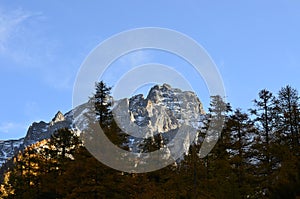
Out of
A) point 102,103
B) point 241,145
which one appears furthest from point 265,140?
point 102,103

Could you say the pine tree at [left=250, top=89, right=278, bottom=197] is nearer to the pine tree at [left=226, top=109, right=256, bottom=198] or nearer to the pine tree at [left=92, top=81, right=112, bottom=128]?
the pine tree at [left=226, top=109, right=256, bottom=198]

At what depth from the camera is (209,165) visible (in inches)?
1113

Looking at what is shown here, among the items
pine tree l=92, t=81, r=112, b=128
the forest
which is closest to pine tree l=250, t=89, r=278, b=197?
the forest

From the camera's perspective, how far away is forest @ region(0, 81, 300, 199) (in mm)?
24438

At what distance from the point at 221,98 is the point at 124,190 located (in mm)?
11283

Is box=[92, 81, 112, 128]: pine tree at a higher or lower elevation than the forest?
higher

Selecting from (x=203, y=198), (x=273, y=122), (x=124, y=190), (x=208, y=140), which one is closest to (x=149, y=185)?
(x=124, y=190)

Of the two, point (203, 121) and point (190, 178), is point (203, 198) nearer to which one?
point (190, 178)

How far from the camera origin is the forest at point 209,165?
24438mm

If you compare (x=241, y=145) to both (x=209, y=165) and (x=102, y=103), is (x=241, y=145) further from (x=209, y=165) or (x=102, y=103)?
(x=102, y=103)

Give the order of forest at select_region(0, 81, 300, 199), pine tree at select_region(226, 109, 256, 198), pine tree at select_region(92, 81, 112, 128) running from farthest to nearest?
1. pine tree at select_region(92, 81, 112, 128)
2. pine tree at select_region(226, 109, 256, 198)
3. forest at select_region(0, 81, 300, 199)

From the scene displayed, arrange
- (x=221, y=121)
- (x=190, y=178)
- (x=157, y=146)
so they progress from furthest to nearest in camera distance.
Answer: (x=157, y=146) < (x=221, y=121) < (x=190, y=178)

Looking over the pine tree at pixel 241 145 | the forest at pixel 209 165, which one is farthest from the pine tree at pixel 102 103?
the pine tree at pixel 241 145

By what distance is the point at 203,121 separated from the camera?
32.5 metres
